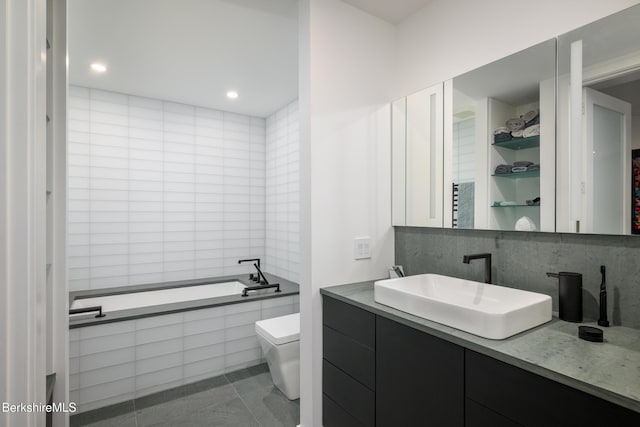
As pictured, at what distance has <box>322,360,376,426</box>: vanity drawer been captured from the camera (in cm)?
150

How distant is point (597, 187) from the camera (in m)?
1.22

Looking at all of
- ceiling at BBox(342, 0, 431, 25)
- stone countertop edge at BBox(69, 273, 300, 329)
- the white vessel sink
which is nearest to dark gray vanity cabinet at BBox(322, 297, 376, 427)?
the white vessel sink

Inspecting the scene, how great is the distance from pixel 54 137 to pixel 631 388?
2166mm

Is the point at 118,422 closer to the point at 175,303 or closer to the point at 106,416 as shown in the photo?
the point at 106,416

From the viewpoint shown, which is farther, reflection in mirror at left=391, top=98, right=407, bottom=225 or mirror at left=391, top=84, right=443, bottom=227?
reflection in mirror at left=391, top=98, right=407, bottom=225

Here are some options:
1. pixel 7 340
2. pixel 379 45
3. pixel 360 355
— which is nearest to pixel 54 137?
pixel 7 340

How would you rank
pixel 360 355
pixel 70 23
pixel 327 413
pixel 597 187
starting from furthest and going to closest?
pixel 70 23
pixel 327 413
pixel 360 355
pixel 597 187

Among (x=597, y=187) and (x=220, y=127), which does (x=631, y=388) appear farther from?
(x=220, y=127)

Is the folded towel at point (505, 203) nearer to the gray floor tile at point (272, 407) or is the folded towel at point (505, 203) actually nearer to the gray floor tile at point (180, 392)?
the gray floor tile at point (272, 407)

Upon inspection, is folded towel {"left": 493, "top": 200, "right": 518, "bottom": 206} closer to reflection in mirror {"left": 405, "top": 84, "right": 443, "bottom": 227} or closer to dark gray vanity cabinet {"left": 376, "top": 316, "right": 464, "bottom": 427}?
reflection in mirror {"left": 405, "top": 84, "right": 443, "bottom": 227}

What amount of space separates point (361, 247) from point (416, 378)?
0.85 meters

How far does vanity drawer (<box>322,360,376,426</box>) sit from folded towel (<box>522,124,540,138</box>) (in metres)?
1.43

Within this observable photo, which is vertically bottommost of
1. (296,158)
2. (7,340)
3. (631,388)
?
(631,388)

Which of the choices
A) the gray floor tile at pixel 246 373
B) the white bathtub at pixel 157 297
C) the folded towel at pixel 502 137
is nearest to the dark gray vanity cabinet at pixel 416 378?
the folded towel at pixel 502 137
